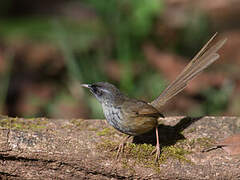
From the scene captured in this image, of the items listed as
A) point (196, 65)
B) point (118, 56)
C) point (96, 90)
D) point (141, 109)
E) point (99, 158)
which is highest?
point (196, 65)

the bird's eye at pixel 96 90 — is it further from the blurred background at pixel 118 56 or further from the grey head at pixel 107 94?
the blurred background at pixel 118 56

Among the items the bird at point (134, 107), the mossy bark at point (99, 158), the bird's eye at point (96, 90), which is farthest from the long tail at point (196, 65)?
the bird's eye at point (96, 90)

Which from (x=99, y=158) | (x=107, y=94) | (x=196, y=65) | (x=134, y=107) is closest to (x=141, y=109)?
(x=134, y=107)

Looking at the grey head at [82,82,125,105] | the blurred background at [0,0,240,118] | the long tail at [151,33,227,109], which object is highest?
the long tail at [151,33,227,109]

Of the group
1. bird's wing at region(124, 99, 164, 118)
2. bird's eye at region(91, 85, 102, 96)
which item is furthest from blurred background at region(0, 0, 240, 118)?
bird's wing at region(124, 99, 164, 118)

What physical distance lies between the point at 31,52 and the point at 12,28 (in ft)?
3.93

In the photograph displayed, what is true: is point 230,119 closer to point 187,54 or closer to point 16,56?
point 187,54

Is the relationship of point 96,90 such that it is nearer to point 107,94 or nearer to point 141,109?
point 107,94

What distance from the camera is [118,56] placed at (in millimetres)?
8578

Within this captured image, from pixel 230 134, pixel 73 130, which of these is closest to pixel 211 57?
pixel 230 134

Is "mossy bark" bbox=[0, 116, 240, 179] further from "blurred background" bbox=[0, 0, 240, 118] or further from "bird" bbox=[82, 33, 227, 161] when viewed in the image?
"blurred background" bbox=[0, 0, 240, 118]

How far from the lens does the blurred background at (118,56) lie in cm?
769

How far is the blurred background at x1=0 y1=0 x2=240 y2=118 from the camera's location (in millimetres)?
7691

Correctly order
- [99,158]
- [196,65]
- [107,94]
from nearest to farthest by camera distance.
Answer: [99,158]
[107,94]
[196,65]
